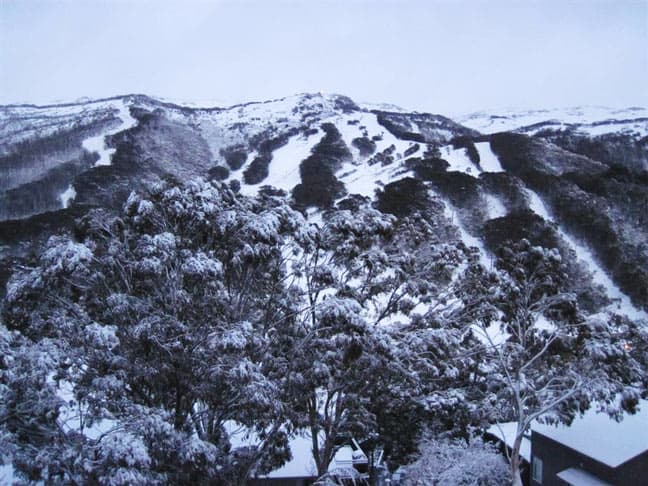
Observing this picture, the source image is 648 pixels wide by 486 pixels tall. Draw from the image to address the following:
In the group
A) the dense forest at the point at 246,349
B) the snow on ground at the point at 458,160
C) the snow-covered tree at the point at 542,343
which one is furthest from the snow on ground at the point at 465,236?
the dense forest at the point at 246,349

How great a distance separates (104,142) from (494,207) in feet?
133

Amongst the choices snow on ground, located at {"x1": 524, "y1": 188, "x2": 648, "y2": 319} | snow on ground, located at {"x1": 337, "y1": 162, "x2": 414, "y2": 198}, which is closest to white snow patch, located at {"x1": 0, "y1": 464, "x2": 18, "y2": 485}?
snow on ground, located at {"x1": 524, "y1": 188, "x2": 648, "y2": 319}

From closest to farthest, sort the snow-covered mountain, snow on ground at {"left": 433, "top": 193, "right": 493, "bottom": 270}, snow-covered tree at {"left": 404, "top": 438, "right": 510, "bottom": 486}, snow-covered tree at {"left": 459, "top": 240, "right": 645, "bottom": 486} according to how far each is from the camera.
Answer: snow-covered tree at {"left": 459, "top": 240, "right": 645, "bottom": 486}, snow-covered tree at {"left": 404, "top": 438, "right": 510, "bottom": 486}, the snow-covered mountain, snow on ground at {"left": 433, "top": 193, "right": 493, "bottom": 270}

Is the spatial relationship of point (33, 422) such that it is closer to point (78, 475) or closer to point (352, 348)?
point (78, 475)

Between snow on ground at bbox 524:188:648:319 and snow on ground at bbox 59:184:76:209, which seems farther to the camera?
snow on ground at bbox 59:184:76:209

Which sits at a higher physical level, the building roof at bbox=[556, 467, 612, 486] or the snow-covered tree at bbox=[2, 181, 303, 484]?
the snow-covered tree at bbox=[2, 181, 303, 484]

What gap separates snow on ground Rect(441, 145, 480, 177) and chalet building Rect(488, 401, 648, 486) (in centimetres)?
3098

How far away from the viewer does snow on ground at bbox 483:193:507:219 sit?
36688 millimetres

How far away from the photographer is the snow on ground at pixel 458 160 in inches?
1727

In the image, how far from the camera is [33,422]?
25.5ft

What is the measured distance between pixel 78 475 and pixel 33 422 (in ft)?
5.34

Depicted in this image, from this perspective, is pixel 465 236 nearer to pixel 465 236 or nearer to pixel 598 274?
pixel 465 236

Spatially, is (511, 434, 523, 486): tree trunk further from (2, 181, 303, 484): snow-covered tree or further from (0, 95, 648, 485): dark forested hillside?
(2, 181, 303, 484): snow-covered tree

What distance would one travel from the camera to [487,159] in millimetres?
48938
